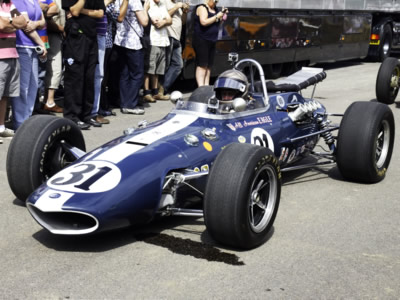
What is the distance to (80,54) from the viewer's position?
8.84 meters

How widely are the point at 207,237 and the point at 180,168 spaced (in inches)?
22.3

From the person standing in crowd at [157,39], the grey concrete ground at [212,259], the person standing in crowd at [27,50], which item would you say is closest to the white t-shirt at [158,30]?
the person standing in crowd at [157,39]

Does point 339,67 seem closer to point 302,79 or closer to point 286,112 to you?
point 302,79

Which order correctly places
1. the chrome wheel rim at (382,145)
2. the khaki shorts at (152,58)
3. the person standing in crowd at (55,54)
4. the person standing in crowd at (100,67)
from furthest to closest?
the khaki shorts at (152,58) < the person standing in crowd at (55,54) < the person standing in crowd at (100,67) < the chrome wheel rim at (382,145)

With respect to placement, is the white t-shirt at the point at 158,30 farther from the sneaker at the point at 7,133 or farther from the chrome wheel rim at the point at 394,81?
the chrome wheel rim at the point at 394,81

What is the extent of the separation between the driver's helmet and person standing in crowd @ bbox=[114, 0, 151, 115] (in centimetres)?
412

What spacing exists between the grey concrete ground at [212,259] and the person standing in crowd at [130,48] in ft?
14.6

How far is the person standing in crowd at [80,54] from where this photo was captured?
8.82 metres

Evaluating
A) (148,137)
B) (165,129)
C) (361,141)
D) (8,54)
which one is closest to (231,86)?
(165,129)

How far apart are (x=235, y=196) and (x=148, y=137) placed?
119 cm

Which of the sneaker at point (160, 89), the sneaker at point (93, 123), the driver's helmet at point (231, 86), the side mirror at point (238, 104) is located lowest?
the sneaker at point (93, 123)

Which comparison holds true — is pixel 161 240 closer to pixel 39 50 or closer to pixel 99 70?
pixel 39 50

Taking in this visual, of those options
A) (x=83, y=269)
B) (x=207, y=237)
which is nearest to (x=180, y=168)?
(x=207, y=237)

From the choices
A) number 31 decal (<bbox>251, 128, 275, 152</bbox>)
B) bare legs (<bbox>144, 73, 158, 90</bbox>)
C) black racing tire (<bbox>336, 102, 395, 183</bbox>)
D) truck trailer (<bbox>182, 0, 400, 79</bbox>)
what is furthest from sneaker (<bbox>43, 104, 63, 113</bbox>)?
black racing tire (<bbox>336, 102, 395, 183</bbox>)
